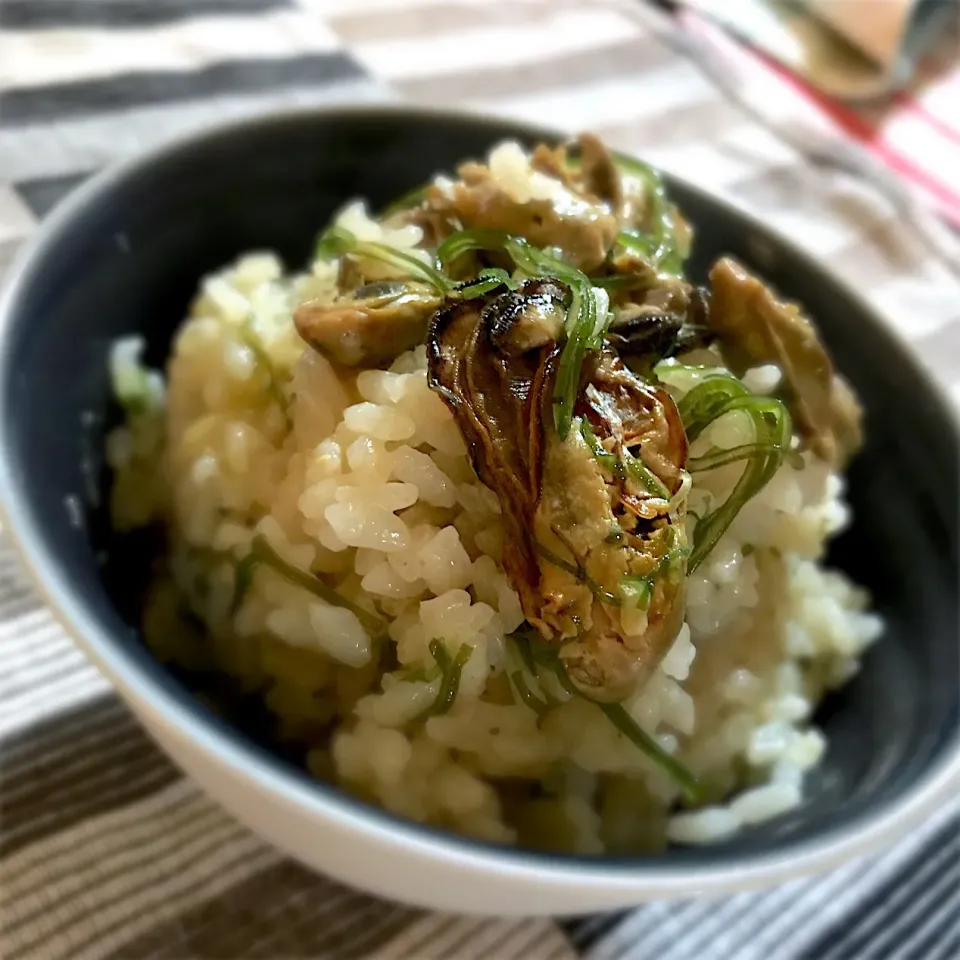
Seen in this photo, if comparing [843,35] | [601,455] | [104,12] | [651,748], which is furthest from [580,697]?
[843,35]

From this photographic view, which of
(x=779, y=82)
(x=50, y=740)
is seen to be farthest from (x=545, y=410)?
(x=779, y=82)

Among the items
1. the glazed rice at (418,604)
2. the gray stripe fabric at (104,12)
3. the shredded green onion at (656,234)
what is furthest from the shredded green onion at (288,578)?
the gray stripe fabric at (104,12)

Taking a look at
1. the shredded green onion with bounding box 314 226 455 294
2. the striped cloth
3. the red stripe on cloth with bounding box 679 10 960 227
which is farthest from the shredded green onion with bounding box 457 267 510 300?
the red stripe on cloth with bounding box 679 10 960 227

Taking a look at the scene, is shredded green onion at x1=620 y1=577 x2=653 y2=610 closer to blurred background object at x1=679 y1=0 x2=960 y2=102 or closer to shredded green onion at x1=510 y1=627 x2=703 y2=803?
shredded green onion at x1=510 y1=627 x2=703 y2=803

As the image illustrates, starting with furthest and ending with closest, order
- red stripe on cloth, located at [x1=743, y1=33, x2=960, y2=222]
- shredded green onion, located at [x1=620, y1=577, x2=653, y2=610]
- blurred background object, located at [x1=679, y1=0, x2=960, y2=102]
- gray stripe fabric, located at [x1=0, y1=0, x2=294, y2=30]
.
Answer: blurred background object, located at [x1=679, y1=0, x2=960, y2=102] → red stripe on cloth, located at [x1=743, y1=33, x2=960, y2=222] → gray stripe fabric, located at [x1=0, y1=0, x2=294, y2=30] → shredded green onion, located at [x1=620, y1=577, x2=653, y2=610]

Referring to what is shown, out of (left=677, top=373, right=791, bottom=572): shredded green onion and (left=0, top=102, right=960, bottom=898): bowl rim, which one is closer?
(left=0, top=102, right=960, bottom=898): bowl rim

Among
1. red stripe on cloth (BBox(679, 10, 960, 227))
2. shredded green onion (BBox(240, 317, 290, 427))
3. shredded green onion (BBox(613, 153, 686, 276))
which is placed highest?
shredded green onion (BBox(613, 153, 686, 276))

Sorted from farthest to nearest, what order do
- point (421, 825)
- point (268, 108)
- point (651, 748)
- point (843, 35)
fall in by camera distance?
point (843, 35) < point (268, 108) < point (651, 748) < point (421, 825)

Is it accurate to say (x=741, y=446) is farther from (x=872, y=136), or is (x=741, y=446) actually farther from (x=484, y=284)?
(x=872, y=136)
